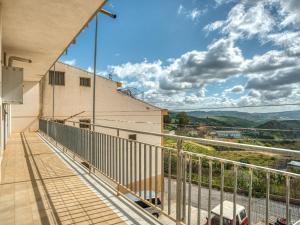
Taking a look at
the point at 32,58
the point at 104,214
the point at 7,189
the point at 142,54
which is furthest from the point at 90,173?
the point at 142,54

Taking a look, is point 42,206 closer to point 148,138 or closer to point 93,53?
point 93,53

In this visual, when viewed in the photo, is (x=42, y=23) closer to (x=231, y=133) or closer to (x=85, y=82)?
(x=231, y=133)

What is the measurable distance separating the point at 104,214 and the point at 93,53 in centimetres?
413

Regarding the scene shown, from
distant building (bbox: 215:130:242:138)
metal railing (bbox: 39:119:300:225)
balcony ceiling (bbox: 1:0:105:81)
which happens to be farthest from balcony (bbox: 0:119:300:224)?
distant building (bbox: 215:130:242:138)

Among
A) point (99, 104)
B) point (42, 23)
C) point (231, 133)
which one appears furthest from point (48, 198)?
point (99, 104)

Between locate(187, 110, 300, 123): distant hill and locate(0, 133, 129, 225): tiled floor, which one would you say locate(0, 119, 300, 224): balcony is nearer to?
locate(0, 133, 129, 225): tiled floor

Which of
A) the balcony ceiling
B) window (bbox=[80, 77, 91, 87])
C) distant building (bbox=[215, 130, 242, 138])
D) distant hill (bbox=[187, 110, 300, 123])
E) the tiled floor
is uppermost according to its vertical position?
window (bbox=[80, 77, 91, 87])

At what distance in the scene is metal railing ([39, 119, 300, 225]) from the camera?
5.17ft

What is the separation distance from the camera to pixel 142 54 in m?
68.7

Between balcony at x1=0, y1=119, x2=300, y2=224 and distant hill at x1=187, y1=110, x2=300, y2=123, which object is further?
distant hill at x1=187, y1=110, x2=300, y2=123

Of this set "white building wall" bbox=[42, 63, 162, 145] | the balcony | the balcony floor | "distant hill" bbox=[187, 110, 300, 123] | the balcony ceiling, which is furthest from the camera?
"white building wall" bbox=[42, 63, 162, 145]

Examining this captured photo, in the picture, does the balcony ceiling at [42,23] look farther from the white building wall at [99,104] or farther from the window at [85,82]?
the window at [85,82]

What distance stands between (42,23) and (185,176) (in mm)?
3730

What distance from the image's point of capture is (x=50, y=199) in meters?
3.20
